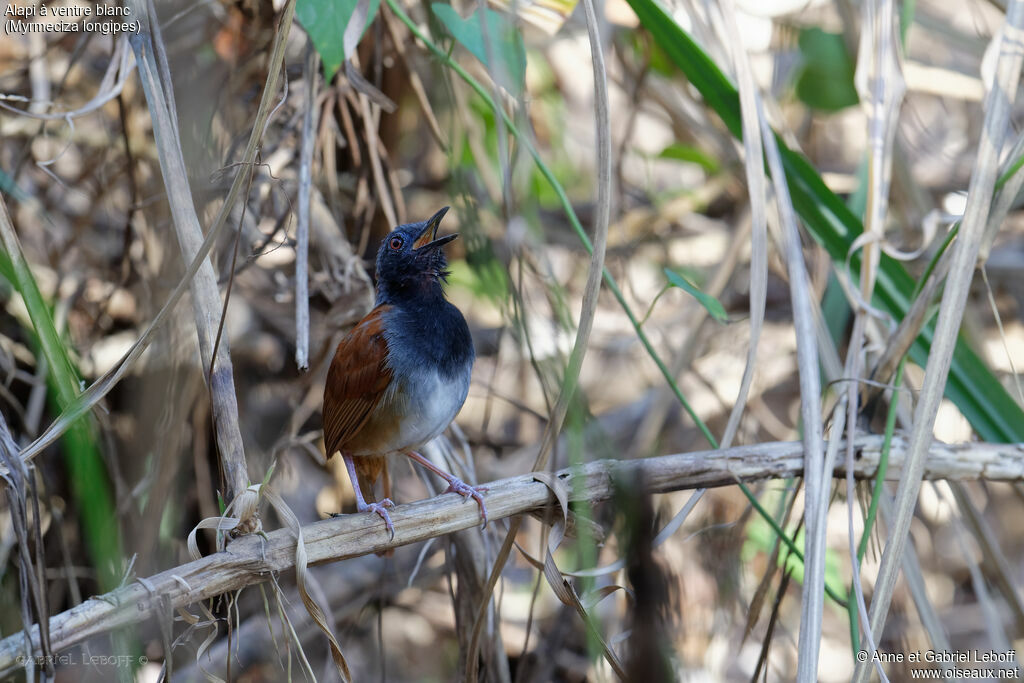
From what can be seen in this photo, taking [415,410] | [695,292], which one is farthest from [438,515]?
[695,292]

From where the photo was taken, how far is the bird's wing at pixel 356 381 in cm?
271

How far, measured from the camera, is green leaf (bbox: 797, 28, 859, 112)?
14.2 ft

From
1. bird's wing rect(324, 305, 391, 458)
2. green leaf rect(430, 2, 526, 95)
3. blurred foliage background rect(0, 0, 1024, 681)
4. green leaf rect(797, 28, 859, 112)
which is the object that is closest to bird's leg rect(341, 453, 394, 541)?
bird's wing rect(324, 305, 391, 458)

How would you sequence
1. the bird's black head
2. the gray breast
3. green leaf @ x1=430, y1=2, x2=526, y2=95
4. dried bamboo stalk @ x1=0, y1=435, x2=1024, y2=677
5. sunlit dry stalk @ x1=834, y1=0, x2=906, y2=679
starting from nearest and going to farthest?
dried bamboo stalk @ x1=0, y1=435, x2=1024, y2=677 < green leaf @ x1=430, y1=2, x2=526, y2=95 < the gray breast < sunlit dry stalk @ x1=834, y1=0, x2=906, y2=679 < the bird's black head

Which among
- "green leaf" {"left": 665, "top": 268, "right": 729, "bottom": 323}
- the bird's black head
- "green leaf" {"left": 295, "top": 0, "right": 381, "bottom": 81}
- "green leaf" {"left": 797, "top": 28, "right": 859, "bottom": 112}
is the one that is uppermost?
"green leaf" {"left": 295, "top": 0, "right": 381, "bottom": 81}

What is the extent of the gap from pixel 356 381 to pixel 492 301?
577 millimetres

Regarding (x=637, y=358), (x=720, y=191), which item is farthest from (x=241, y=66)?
(x=720, y=191)

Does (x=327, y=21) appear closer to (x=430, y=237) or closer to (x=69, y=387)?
(x=430, y=237)

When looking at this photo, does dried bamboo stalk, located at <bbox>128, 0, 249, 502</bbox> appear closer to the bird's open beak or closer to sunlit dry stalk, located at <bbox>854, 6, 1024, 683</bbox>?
the bird's open beak

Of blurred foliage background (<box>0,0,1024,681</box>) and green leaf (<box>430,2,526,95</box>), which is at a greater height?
green leaf (<box>430,2,526,95</box>)

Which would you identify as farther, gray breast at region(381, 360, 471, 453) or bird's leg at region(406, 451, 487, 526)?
gray breast at region(381, 360, 471, 453)

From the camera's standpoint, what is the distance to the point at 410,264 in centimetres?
296

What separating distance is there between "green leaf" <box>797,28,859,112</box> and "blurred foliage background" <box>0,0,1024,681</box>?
0.01m

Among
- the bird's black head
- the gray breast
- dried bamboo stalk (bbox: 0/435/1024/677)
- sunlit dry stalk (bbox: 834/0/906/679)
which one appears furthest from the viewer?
the bird's black head
